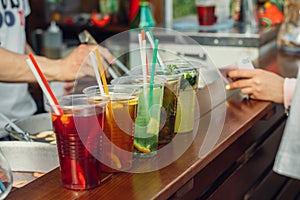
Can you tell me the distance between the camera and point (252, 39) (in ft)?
8.54

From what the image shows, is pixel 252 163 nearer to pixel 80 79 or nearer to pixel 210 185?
pixel 210 185

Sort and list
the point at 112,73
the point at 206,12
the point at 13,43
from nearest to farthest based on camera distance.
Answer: the point at 112,73 < the point at 13,43 < the point at 206,12

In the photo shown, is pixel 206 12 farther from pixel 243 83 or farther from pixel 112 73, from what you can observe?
pixel 112 73

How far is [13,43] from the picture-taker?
1953 mm

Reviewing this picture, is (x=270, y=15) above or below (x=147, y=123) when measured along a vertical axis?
below

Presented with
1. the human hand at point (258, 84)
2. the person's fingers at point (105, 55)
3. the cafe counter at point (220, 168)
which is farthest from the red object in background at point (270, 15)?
the person's fingers at point (105, 55)

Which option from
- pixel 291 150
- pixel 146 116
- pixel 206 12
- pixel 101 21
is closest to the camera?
pixel 146 116

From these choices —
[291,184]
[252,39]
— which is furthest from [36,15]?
[291,184]

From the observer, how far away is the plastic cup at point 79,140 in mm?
967

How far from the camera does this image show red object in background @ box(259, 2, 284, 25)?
314 cm

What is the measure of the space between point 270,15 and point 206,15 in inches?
21.5

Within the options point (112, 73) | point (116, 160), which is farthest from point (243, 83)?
point (116, 160)

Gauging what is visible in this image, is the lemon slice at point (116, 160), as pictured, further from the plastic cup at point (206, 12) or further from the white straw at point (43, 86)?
the plastic cup at point (206, 12)

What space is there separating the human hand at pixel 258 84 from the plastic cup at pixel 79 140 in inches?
32.9
